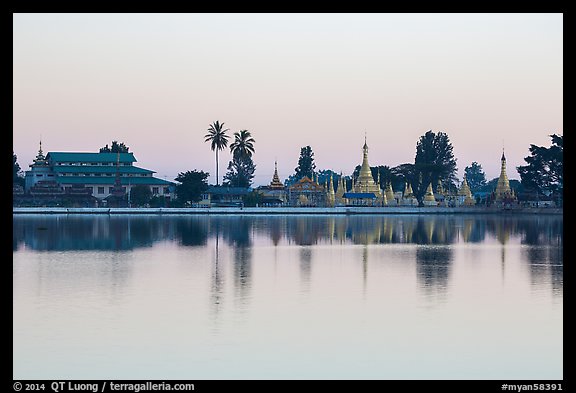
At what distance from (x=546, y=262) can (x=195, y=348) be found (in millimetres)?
23228

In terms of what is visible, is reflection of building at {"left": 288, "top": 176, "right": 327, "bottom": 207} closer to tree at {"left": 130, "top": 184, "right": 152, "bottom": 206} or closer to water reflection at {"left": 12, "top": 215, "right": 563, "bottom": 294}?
tree at {"left": 130, "top": 184, "right": 152, "bottom": 206}

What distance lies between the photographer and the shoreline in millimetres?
104562

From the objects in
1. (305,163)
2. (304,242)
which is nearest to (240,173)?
(305,163)

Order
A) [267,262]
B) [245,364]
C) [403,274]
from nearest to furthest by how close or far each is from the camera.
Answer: [245,364] < [403,274] < [267,262]

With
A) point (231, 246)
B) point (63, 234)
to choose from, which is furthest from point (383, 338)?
point (63, 234)

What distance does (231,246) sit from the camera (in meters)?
48.3

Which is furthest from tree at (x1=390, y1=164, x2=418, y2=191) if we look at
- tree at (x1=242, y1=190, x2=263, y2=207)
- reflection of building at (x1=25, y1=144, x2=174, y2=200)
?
reflection of building at (x1=25, y1=144, x2=174, y2=200)

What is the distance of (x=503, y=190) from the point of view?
411 feet

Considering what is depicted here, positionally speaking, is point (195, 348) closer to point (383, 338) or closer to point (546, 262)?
→ point (383, 338)

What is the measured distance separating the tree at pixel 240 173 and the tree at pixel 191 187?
85.9 ft

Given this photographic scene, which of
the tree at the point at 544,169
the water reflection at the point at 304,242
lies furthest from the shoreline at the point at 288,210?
the water reflection at the point at 304,242

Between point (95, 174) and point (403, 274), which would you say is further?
point (95, 174)

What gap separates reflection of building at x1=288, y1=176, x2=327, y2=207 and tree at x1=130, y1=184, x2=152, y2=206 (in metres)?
21.3

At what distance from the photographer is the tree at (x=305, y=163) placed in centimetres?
15200
